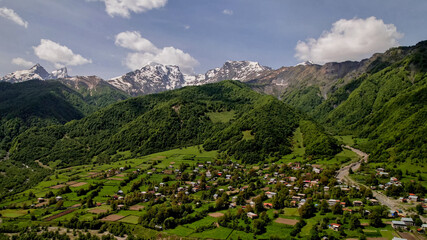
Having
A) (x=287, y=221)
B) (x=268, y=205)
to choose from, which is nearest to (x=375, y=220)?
(x=287, y=221)

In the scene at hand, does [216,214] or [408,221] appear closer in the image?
[408,221]

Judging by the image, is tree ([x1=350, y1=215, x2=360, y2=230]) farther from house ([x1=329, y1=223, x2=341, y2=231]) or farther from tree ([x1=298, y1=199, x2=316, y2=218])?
tree ([x1=298, y1=199, x2=316, y2=218])

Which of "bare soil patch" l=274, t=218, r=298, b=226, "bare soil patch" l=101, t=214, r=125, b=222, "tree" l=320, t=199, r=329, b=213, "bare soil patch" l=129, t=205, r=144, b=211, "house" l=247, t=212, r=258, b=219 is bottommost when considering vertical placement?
"bare soil patch" l=101, t=214, r=125, b=222

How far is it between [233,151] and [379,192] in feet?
334

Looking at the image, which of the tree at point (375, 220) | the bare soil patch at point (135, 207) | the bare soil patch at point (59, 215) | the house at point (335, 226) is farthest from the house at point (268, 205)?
the bare soil patch at point (59, 215)

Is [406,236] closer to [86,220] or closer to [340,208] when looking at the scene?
[340,208]

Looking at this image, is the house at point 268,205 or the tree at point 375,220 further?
the house at point 268,205

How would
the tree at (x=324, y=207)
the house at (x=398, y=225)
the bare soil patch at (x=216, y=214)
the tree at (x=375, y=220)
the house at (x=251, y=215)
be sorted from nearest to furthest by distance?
1. the house at (x=398, y=225)
2. the tree at (x=375, y=220)
3. the tree at (x=324, y=207)
4. the house at (x=251, y=215)
5. the bare soil patch at (x=216, y=214)

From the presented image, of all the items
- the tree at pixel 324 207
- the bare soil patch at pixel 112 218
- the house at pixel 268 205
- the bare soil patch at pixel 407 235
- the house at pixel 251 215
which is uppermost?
the tree at pixel 324 207

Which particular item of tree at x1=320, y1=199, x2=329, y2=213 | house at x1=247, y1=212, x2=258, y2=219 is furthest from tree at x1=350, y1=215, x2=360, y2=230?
house at x1=247, y1=212, x2=258, y2=219

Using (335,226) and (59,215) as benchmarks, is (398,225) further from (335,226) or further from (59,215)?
(59,215)

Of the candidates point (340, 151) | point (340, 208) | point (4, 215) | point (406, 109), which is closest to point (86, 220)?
point (4, 215)

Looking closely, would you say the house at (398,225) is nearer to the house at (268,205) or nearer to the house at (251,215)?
the house at (268,205)

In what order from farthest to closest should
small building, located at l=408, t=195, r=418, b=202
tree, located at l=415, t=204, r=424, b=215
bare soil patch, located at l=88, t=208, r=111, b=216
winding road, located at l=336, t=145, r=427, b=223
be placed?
bare soil patch, located at l=88, t=208, r=111, b=216, small building, located at l=408, t=195, r=418, b=202, winding road, located at l=336, t=145, r=427, b=223, tree, located at l=415, t=204, r=424, b=215
